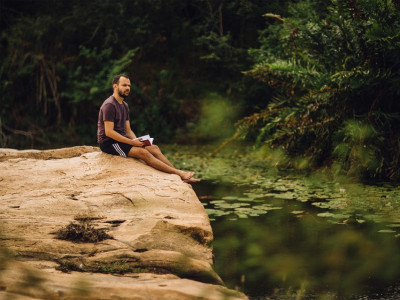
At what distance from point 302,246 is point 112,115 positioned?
100 inches

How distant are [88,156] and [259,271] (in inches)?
120

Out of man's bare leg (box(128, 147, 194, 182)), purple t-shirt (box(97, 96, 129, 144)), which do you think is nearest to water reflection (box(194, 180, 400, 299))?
man's bare leg (box(128, 147, 194, 182))

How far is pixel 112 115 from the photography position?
6133 mm

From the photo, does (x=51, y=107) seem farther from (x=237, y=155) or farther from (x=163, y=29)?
(x=237, y=155)

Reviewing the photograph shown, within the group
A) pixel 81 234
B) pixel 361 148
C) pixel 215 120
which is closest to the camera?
pixel 81 234

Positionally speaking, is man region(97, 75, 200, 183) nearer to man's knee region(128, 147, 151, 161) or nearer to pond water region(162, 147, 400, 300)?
man's knee region(128, 147, 151, 161)

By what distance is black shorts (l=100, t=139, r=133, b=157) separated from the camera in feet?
20.3

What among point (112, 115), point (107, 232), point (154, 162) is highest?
point (112, 115)

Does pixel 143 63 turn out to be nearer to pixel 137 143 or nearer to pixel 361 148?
pixel 361 148

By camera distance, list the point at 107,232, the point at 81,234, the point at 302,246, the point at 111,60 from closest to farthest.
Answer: the point at 81,234, the point at 107,232, the point at 302,246, the point at 111,60

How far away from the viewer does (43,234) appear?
13.5 ft

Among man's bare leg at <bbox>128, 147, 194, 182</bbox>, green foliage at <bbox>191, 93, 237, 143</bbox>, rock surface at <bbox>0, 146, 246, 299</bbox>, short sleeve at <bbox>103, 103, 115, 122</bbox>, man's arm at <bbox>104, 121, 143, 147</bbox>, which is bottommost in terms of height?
green foliage at <bbox>191, 93, 237, 143</bbox>

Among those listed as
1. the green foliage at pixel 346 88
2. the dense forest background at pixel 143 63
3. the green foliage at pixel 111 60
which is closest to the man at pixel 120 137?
the green foliage at pixel 346 88

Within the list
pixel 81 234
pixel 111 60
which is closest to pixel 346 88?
pixel 81 234
